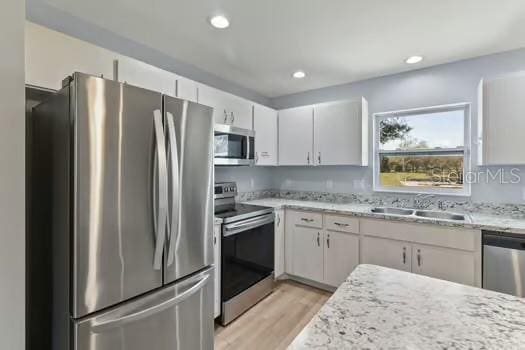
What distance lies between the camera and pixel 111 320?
1.17 meters

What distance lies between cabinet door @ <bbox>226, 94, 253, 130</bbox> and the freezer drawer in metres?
1.64

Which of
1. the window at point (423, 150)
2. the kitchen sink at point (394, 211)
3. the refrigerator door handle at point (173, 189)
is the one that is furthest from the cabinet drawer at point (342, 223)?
the refrigerator door handle at point (173, 189)

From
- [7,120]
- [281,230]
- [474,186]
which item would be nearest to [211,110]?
[7,120]

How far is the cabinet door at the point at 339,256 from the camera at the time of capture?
2.59 m

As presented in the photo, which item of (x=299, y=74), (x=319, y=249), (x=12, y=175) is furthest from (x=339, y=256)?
(x=12, y=175)

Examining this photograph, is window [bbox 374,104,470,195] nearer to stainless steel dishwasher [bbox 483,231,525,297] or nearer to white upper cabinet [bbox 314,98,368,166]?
white upper cabinet [bbox 314,98,368,166]

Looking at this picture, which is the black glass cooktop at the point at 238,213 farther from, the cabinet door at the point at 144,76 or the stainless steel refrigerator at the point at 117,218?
the cabinet door at the point at 144,76

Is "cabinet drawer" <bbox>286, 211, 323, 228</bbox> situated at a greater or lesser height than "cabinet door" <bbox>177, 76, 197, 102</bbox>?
lesser

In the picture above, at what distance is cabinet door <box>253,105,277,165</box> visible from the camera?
3104 millimetres

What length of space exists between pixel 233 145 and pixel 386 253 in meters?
1.84

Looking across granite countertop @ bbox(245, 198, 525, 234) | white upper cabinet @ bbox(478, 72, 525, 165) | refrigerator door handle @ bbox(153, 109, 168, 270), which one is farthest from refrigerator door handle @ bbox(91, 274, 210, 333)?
white upper cabinet @ bbox(478, 72, 525, 165)

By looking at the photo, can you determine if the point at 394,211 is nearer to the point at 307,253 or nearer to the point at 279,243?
the point at 307,253

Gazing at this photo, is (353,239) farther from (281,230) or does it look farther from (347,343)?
(347,343)

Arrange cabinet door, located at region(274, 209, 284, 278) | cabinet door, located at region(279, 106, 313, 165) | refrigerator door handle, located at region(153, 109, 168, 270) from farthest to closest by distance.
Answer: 1. cabinet door, located at region(279, 106, 313, 165)
2. cabinet door, located at region(274, 209, 284, 278)
3. refrigerator door handle, located at region(153, 109, 168, 270)
